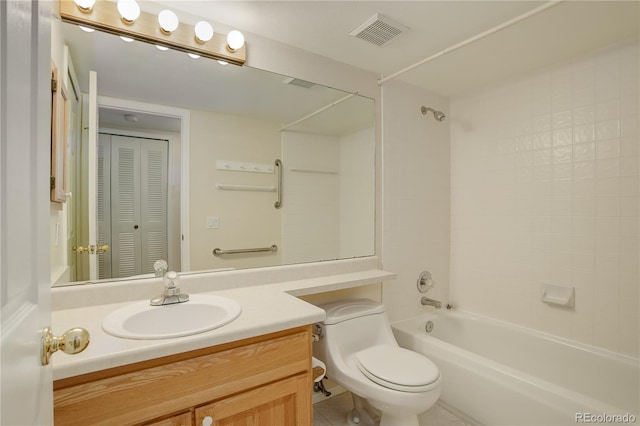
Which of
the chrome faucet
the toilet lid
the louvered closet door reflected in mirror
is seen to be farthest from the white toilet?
the louvered closet door reflected in mirror

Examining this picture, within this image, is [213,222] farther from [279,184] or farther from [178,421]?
[178,421]

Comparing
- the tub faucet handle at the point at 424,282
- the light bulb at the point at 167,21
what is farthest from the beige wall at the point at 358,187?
the light bulb at the point at 167,21

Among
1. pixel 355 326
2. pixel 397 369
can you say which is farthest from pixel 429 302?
pixel 397 369

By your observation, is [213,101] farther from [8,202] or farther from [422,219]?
[422,219]

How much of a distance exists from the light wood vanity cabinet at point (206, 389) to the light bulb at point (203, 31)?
4.62ft

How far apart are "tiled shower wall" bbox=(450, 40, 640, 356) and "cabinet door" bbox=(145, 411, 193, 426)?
224 centimetres

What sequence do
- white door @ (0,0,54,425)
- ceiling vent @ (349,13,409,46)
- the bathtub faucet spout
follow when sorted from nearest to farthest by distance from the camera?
white door @ (0,0,54,425)
ceiling vent @ (349,13,409,46)
the bathtub faucet spout

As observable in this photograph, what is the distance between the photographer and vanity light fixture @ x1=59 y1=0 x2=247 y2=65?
1.36m

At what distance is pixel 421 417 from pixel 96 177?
84.5 inches

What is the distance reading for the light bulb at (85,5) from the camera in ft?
4.36

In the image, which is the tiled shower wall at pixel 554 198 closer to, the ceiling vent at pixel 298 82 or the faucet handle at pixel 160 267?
the ceiling vent at pixel 298 82

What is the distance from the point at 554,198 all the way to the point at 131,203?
251 cm

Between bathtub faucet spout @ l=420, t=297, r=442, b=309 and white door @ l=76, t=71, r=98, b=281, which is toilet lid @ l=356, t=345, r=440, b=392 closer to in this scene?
bathtub faucet spout @ l=420, t=297, r=442, b=309

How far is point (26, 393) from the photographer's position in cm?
49
